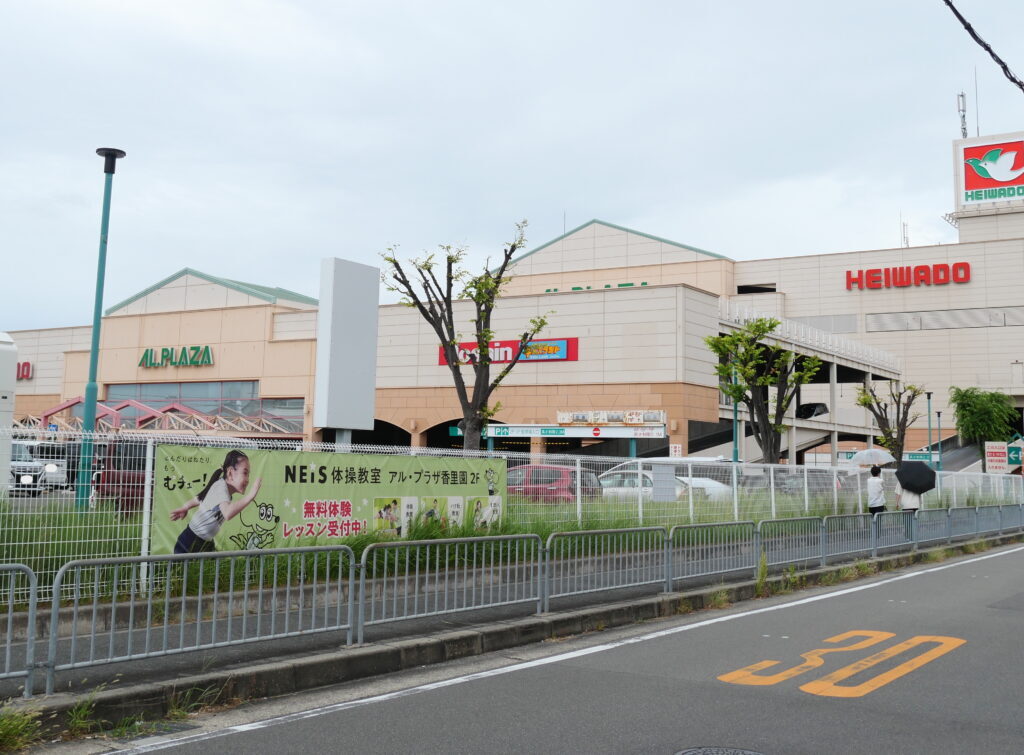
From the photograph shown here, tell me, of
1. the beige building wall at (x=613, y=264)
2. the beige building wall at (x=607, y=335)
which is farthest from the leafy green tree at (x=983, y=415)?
the beige building wall at (x=607, y=335)

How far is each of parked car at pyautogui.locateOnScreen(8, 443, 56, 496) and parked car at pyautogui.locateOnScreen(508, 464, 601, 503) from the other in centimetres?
695

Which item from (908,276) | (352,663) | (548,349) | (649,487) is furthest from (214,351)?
(908,276)

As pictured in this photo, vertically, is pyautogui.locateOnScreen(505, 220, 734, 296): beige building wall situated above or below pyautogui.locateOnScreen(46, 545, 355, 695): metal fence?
above

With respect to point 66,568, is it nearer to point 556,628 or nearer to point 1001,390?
point 556,628

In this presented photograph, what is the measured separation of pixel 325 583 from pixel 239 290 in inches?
2321

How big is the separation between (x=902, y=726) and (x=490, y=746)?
271 cm

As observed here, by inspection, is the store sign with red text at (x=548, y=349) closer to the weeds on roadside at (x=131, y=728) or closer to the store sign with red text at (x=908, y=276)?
the store sign with red text at (x=908, y=276)

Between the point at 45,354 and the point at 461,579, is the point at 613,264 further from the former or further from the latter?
the point at 461,579

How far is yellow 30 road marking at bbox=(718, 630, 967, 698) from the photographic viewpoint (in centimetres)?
730

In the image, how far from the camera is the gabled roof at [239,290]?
209ft

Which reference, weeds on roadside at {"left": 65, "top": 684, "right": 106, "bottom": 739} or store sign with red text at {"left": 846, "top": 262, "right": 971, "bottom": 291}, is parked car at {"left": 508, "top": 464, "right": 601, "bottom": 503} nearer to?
weeds on roadside at {"left": 65, "top": 684, "right": 106, "bottom": 739}

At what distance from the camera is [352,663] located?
7.65 metres

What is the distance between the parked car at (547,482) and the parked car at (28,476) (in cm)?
695

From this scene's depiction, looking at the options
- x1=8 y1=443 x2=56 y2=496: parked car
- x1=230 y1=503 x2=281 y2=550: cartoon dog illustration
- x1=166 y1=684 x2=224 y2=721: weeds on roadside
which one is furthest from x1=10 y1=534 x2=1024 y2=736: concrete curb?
x1=8 y1=443 x2=56 y2=496: parked car
